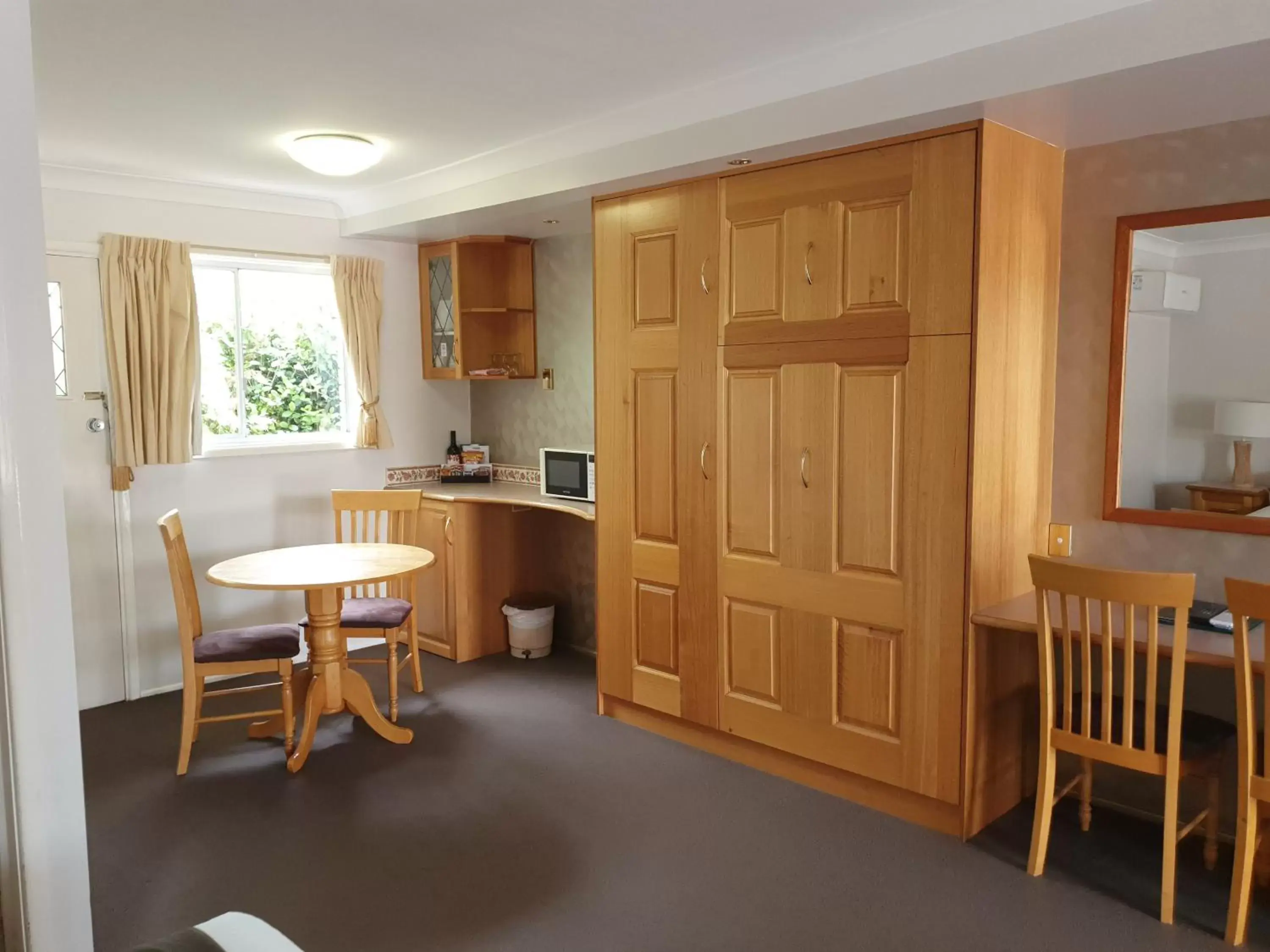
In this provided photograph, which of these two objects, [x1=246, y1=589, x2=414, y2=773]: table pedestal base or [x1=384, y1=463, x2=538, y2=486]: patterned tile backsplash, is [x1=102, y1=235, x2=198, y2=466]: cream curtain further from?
[x1=246, y1=589, x2=414, y2=773]: table pedestal base

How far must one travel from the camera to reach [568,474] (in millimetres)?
4699

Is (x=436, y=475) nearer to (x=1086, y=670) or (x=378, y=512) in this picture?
(x=378, y=512)

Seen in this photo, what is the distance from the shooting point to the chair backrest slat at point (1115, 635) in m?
2.49

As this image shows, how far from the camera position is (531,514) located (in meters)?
5.30

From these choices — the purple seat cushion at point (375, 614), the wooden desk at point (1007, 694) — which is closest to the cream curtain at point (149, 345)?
the purple seat cushion at point (375, 614)

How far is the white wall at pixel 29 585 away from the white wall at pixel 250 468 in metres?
2.98

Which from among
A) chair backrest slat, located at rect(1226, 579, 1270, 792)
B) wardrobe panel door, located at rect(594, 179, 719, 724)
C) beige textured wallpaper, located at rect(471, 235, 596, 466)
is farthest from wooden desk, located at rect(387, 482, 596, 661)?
chair backrest slat, located at rect(1226, 579, 1270, 792)

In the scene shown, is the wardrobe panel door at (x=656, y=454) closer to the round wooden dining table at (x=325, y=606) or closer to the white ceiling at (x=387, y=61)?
the round wooden dining table at (x=325, y=606)

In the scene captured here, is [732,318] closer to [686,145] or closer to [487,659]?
[686,145]

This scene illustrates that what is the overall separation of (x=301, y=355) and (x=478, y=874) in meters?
3.26

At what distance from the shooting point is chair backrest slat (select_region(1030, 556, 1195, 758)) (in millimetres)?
2494

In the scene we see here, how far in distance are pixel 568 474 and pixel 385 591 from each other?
1.14 m

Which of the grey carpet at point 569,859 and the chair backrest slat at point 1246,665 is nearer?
the chair backrest slat at point 1246,665

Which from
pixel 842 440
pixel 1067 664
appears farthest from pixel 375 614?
pixel 1067 664
